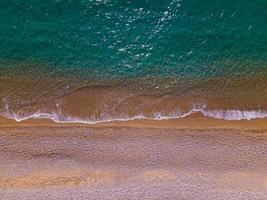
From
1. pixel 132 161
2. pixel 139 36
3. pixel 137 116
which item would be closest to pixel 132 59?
pixel 139 36

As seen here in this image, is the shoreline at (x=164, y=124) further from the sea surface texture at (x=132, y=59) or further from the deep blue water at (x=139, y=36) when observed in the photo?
the deep blue water at (x=139, y=36)

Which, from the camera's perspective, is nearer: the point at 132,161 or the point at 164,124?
the point at 132,161

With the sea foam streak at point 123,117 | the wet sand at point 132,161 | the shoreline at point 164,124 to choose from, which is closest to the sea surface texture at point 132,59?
the sea foam streak at point 123,117

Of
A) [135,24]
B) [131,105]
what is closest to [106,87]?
[131,105]

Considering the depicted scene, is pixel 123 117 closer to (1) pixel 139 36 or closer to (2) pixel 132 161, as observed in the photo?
(2) pixel 132 161

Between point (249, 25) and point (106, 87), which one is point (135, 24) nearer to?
point (106, 87)
